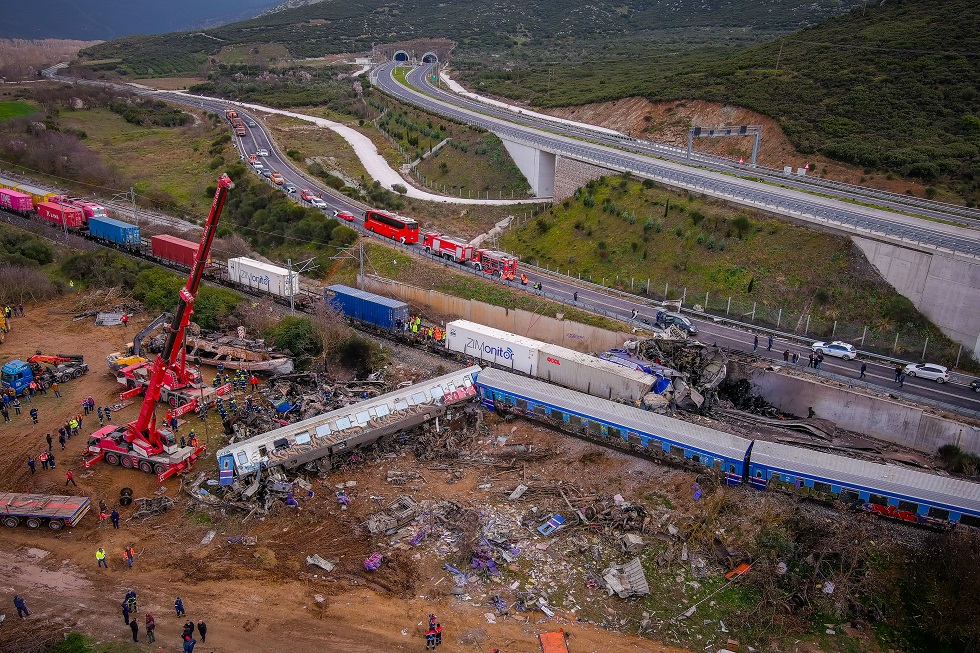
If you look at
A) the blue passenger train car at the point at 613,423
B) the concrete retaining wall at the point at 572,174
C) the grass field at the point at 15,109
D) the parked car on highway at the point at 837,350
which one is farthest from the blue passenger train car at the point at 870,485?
the grass field at the point at 15,109

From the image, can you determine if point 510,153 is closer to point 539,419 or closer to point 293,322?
point 293,322

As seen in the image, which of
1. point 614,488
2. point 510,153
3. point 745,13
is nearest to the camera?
point 614,488

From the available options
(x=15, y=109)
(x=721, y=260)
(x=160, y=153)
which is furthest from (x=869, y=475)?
(x=15, y=109)

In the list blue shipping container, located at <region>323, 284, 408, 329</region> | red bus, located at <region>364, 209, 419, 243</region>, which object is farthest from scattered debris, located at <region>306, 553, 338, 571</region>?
red bus, located at <region>364, 209, 419, 243</region>

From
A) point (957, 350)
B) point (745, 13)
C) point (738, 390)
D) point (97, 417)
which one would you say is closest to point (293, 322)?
point (97, 417)

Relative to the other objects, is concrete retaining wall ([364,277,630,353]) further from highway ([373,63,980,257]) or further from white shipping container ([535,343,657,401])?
highway ([373,63,980,257])

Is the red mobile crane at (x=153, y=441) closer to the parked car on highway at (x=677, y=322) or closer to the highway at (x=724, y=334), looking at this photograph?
the highway at (x=724, y=334)
